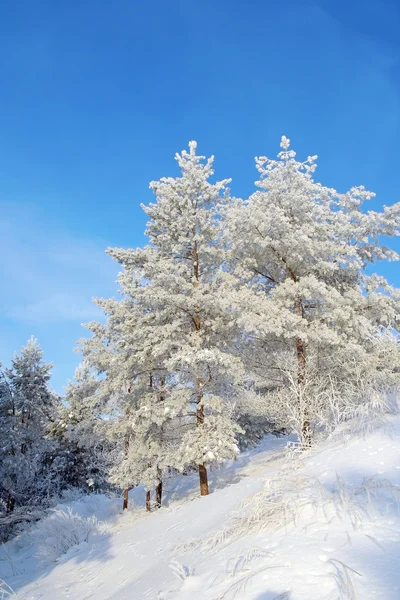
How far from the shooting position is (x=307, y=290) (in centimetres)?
1166

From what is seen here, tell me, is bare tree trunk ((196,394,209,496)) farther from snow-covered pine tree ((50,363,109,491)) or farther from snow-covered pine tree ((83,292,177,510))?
snow-covered pine tree ((50,363,109,491))

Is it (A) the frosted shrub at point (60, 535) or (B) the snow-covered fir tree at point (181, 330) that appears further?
(B) the snow-covered fir tree at point (181, 330)

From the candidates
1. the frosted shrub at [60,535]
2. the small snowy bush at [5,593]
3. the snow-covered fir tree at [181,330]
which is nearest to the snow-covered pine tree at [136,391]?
the snow-covered fir tree at [181,330]

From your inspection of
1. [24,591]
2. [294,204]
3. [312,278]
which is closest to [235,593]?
[24,591]

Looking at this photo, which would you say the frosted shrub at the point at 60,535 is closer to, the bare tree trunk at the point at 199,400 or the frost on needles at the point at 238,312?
the frost on needles at the point at 238,312

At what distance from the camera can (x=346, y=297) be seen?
12.8 m

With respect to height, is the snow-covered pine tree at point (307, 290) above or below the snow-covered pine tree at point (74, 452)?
above

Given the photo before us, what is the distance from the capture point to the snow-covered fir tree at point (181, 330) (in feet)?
Result: 38.9

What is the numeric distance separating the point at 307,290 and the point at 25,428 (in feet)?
56.6

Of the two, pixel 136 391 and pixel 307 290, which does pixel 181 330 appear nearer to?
pixel 136 391

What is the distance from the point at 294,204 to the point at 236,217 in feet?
6.28

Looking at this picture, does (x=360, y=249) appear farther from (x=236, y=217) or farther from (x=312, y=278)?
(x=236, y=217)

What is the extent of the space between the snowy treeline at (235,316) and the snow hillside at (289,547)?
164 inches

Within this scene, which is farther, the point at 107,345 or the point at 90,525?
the point at 107,345
